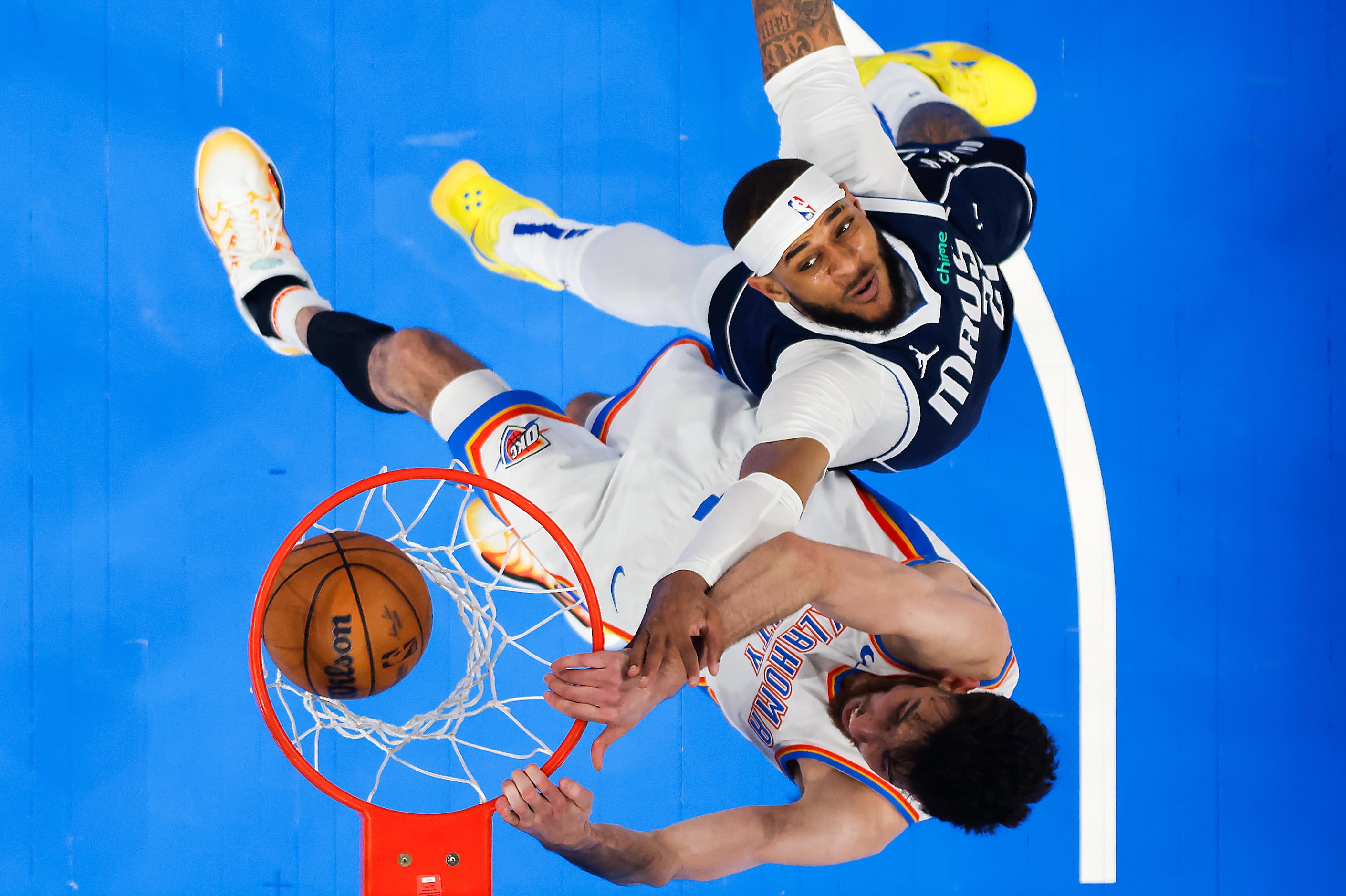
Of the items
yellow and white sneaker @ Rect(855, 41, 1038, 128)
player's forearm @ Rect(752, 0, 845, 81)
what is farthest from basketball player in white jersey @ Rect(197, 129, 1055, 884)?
yellow and white sneaker @ Rect(855, 41, 1038, 128)

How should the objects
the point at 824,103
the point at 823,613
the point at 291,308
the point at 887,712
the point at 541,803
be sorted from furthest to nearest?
1. the point at 291,308
2. the point at 824,103
3. the point at 887,712
4. the point at 823,613
5. the point at 541,803

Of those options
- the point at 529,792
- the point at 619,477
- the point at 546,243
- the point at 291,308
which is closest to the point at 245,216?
the point at 291,308

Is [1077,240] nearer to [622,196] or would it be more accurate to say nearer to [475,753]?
[622,196]

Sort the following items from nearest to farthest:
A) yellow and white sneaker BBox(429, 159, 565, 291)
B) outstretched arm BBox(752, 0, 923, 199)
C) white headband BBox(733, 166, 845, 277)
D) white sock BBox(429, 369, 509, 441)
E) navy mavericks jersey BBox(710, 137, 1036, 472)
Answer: white headband BBox(733, 166, 845, 277), navy mavericks jersey BBox(710, 137, 1036, 472), outstretched arm BBox(752, 0, 923, 199), white sock BBox(429, 369, 509, 441), yellow and white sneaker BBox(429, 159, 565, 291)

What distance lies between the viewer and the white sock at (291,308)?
3090mm

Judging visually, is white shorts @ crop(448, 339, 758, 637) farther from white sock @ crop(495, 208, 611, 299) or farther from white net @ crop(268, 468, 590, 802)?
white sock @ crop(495, 208, 611, 299)

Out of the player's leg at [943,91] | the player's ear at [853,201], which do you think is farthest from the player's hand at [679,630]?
the player's leg at [943,91]

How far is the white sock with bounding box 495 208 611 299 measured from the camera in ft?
9.91

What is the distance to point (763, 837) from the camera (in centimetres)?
248

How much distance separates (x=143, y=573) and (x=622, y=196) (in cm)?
228

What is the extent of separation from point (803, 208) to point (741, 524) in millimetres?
847

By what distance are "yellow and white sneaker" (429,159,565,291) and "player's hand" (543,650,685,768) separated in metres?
1.93

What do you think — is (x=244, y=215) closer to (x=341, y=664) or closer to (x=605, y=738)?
(x=341, y=664)

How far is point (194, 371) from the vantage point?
3.37 m
